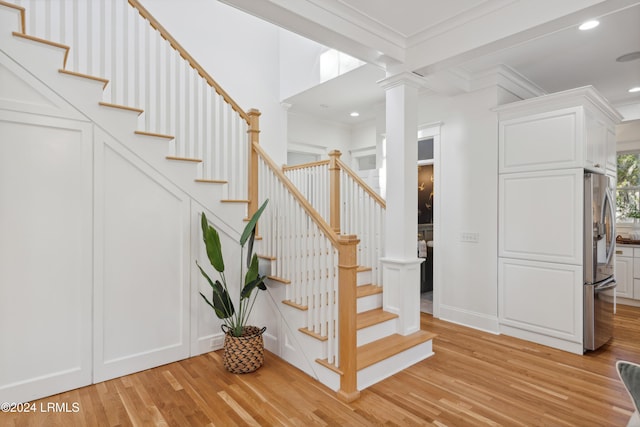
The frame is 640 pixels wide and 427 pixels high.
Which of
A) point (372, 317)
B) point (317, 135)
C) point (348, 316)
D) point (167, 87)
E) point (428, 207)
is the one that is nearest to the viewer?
point (348, 316)

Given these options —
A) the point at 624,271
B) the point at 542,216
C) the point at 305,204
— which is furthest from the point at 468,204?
the point at 624,271

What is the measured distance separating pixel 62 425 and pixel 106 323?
0.71 m

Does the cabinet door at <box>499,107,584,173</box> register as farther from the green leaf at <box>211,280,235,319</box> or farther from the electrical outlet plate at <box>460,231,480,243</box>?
the green leaf at <box>211,280,235,319</box>

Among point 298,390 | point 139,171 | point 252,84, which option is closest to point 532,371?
point 298,390

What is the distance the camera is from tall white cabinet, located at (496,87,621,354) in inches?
128

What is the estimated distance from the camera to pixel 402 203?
3184mm

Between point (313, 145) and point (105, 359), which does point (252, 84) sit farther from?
point (105, 359)

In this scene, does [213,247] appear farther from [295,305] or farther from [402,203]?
[402,203]

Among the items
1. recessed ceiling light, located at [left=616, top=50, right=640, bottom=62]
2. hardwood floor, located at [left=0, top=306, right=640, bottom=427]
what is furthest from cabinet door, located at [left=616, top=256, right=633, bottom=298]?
recessed ceiling light, located at [left=616, top=50, right=640, bottom=62]

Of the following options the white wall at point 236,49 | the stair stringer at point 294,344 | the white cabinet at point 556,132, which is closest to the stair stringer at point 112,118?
the stair stringer at point 294,344

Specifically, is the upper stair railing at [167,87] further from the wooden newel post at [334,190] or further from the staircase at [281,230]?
the wooden newel post at [334,190]

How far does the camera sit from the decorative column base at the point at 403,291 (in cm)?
315

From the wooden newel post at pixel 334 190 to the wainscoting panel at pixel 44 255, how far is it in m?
2.35

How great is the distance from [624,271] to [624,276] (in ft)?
0.24
